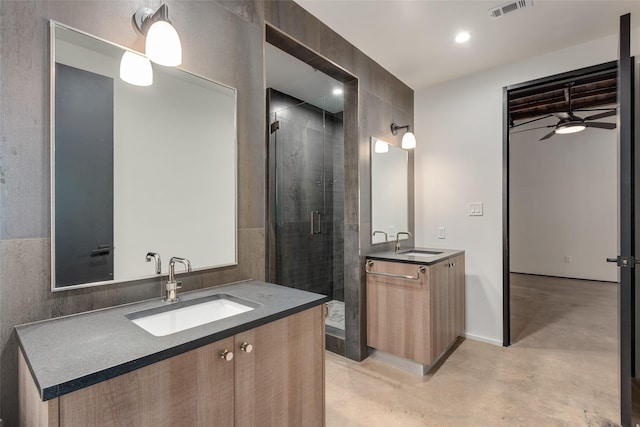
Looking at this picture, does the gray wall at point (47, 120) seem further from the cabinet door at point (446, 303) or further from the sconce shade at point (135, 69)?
the cabinet door at point (446, 303)

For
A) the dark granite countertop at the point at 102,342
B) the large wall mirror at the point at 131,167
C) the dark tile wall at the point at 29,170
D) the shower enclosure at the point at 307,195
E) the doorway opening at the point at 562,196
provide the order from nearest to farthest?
1. the dark granite countertop at the point at 102,342
2. the dark tile wall at the point at 29,170
3. the large wall mirror at the point at 131,167
4. the shower enclosure at the point at 307,195
5. the doorway opening at the point at 562,196

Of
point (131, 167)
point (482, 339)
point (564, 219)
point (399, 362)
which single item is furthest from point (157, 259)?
point (564, 219)

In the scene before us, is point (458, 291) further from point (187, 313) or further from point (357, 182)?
point (187, 313)

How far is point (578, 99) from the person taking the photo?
4.14 meters

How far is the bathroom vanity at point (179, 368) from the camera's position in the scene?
709mm

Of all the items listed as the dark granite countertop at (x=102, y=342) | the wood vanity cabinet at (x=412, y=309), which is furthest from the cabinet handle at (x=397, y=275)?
the dark granite countertop at (x=102, y=342)

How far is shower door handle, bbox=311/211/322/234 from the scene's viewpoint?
3732 mm

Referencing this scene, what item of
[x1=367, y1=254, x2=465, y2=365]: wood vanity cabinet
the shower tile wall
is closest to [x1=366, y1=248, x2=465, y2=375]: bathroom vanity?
[x1=367, y1=254, x2=465, y2=365]: wood vanity cabinet

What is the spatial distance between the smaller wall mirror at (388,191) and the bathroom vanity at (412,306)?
364 mm

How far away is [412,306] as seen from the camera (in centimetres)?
235

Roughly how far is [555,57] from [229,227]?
301 cm

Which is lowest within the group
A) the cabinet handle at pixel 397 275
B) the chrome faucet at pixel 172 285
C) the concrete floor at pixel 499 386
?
the concrete floor at pixel 499 386

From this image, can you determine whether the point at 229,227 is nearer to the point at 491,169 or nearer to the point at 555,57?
the point at 491,169

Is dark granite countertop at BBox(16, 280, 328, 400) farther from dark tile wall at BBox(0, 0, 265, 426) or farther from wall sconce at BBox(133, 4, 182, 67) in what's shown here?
wall sconce at BBox(133, 4, 182, 67)
